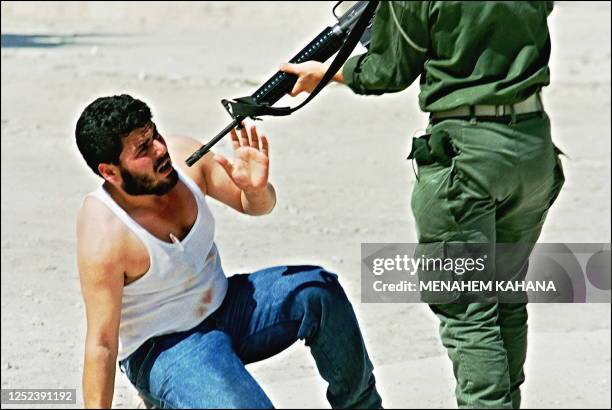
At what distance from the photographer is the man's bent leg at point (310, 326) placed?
407 cm

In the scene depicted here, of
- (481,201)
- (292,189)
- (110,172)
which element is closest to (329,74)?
(481,201)

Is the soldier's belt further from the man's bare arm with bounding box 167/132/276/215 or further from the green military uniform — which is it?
the man's bare arm with bounding box 167/132/276/215

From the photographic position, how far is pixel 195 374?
12.7 ft

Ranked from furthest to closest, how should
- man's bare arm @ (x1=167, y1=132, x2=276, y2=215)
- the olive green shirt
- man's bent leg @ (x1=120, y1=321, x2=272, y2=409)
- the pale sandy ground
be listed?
the pale sandy ground → man's bare arm @ (x1=167, y1=132, x2=276, y2=215) → man's bent leg @ (x1=120, y1=321, x2=272, y2=409) → the olive green shirt

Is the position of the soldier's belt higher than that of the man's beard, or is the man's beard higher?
the soldier's belt

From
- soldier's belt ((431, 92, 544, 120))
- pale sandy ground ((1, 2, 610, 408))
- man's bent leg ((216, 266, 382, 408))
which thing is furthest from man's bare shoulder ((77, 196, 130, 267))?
pale sandy ground ((1, 2, 610, 408))

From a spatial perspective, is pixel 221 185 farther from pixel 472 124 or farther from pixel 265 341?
pixel 472 124

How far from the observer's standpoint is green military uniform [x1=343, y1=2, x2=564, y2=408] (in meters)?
3.72

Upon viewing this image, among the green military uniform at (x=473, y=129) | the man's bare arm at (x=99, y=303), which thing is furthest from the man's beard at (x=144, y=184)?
the green military uniform at (x=473, y=129)

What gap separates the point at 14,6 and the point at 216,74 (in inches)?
397

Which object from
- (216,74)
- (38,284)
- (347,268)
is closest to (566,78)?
(216,74)

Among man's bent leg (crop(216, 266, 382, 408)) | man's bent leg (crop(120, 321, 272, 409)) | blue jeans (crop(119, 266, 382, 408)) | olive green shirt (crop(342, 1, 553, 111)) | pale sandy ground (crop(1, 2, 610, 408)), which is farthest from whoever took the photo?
pale sandy ground (crop(1, 2, 610, 408))

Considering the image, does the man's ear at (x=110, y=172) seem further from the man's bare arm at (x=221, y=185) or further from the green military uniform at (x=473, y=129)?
the green military uniform at (x=473, y=129)

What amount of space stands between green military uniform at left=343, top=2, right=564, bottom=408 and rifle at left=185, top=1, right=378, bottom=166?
0.21 ft
